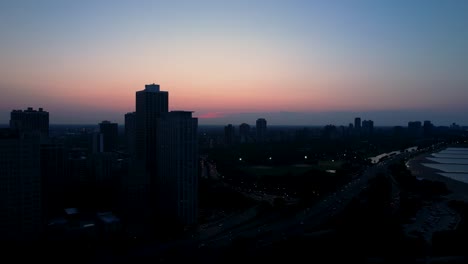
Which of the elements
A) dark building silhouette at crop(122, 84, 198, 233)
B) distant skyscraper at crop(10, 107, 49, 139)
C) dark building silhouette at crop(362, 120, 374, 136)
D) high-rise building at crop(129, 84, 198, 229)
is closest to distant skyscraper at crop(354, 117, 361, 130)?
dark building silhouette at crop(362, 120, 374, 136)

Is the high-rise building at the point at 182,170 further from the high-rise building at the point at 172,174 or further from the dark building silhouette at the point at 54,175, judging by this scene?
the dark building silhouette at the point at 54,175

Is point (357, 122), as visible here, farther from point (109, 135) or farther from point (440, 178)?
point (109, 135)

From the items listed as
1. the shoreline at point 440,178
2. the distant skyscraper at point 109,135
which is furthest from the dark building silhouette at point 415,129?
the distant skyscraper at point 109,135

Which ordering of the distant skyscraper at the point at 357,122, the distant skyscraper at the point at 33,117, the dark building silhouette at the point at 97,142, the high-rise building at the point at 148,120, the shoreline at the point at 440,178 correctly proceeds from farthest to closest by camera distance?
the distant skyscraper at the point at 357,122
the dark building silhouette at the point at 97,142
the distant skyscraper at the point at 33,117
the shoreline at the point at 440,178
the high-rise building at the point at 148,120

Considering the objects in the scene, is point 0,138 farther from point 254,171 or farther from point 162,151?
point 254,171

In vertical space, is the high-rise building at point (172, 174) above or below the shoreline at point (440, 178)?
above

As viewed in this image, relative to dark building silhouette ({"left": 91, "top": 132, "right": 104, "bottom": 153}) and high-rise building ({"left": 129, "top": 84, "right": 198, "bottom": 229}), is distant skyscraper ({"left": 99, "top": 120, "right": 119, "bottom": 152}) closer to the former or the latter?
dark building silhouette ({"left": 91, "top": 132, "right": 104, "bottom": 153})

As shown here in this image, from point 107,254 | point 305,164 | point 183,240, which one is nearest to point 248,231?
point 183,240
